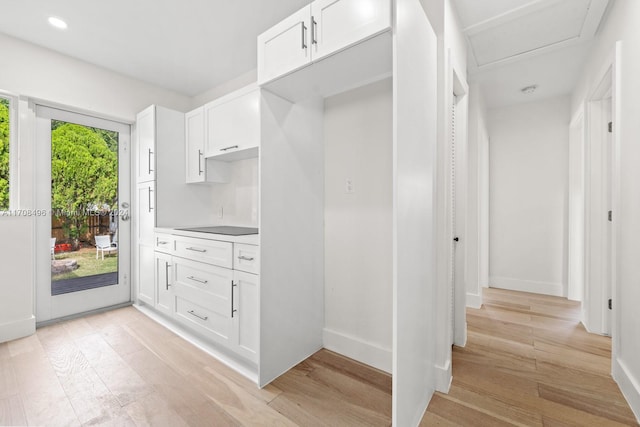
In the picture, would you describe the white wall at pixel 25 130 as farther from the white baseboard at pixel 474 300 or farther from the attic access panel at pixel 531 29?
the white baseboard at pixel 474 300

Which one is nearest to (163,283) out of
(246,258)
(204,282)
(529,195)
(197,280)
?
(197,280)

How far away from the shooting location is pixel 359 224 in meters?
2.11

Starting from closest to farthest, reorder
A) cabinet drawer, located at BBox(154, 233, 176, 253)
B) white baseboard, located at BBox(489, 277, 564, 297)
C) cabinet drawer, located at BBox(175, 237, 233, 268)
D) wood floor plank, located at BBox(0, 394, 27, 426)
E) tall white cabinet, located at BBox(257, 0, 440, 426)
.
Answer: tall white cabinet, located at BBox(257, 0, 440, 426) < wood floor plank, located at BBox(0, 394, 27, 426) < cabinet drawer, located at BBox(175, 237, 233, 268) < cabinet drawer, located at BBox(154, 233, 176, 253) < white baseboard, located at BBox(489, 277, 564, 297)

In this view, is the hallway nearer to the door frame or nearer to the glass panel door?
the door frame

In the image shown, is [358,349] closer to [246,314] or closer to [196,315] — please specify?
[246,314]

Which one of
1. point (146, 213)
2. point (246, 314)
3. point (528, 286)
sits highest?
point (146, 213)

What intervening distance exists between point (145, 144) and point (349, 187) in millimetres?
2321

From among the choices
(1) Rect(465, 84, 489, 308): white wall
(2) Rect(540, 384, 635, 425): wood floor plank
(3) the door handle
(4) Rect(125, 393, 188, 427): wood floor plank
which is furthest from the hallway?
(3) the door handle

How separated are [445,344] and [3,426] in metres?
2.48

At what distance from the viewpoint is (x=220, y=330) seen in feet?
7.00

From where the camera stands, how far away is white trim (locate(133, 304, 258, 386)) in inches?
76.1

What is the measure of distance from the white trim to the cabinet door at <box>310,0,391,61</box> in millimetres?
2030

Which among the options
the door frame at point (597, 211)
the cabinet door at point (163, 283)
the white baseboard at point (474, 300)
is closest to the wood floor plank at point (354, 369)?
the cabinet door at point (163, 283)

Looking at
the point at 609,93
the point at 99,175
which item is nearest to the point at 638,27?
the point at 609,93
